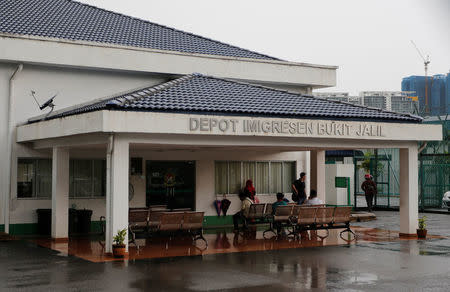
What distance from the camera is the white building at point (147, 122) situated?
15.6m

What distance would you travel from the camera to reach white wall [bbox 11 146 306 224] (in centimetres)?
1989

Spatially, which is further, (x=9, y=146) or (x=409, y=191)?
(x=9, y=146)

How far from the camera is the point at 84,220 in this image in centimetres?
2030

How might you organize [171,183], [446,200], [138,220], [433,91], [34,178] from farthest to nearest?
1. [433,91]
2. [446,200]
3. [171,183]
4. [34,178]
5. [138,220]

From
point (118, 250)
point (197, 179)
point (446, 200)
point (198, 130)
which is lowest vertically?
point (118, 250)

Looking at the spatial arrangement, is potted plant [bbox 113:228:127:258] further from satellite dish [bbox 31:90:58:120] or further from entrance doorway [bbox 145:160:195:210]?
entrance doorway [bbox 145:160:195:210]

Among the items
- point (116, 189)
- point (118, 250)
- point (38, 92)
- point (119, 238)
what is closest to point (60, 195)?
point (38, 92)

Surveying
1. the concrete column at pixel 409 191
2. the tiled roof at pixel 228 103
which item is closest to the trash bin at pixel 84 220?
the tiled roof at pixel 228 103

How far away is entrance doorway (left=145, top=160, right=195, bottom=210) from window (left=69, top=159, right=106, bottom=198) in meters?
1.64

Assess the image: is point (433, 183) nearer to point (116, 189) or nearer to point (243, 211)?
point (243, 211)

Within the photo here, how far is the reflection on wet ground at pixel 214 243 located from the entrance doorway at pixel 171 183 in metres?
2.77

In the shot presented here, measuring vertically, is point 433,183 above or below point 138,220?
Answer: above

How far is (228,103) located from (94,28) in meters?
8.61

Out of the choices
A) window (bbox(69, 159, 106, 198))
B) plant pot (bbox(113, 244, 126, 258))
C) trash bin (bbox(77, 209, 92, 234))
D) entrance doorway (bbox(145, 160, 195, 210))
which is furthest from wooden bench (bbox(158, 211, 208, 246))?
entrance doorway (bbox(145, 160, 195, 210))
